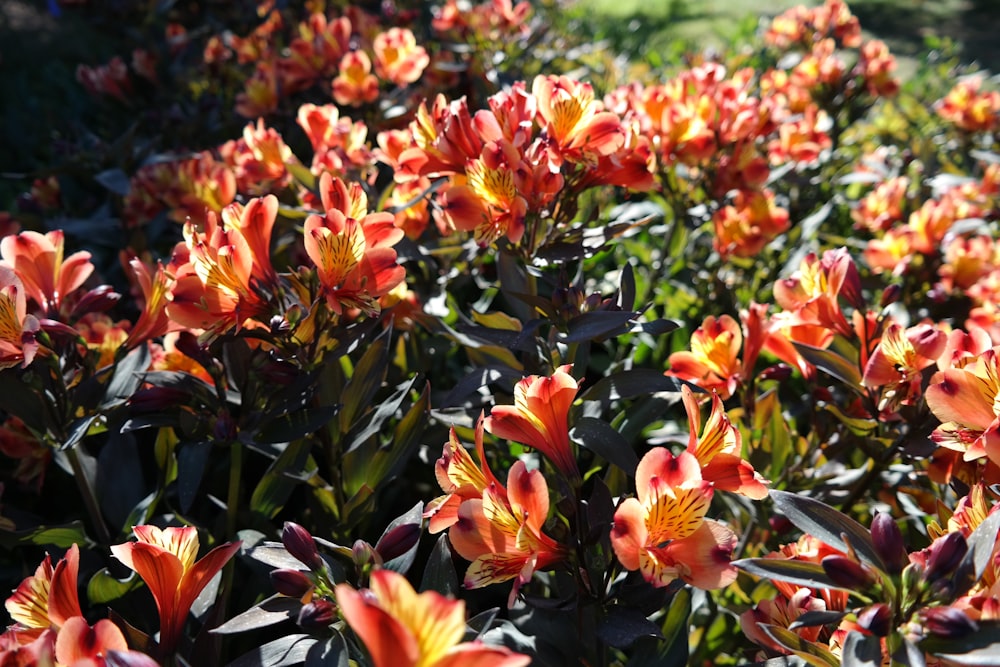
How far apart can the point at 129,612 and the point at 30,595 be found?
1.24ft

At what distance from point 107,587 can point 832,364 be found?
1144 mm

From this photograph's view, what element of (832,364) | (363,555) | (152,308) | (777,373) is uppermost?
(152,308)

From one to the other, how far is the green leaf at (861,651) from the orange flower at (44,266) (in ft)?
Answer: 3.73

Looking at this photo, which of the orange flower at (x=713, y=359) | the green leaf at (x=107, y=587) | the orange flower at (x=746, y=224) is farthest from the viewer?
the orange flower at (x=746, y=224)

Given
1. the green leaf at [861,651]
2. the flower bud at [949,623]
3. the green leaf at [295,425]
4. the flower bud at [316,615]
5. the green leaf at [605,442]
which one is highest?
the flower bud at [316,615]

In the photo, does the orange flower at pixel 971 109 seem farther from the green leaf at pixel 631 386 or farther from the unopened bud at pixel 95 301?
the unopened bud at pixel 95 301

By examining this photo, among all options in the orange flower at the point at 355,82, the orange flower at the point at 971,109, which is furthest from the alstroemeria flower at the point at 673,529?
the orange flower at the point at 971,109

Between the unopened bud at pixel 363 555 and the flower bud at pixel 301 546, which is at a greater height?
the flower bud at pixel 301 546

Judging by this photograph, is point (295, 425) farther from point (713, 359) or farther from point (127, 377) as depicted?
point (713, 359)

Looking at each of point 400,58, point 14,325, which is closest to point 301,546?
point 14,325

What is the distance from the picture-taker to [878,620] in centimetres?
76

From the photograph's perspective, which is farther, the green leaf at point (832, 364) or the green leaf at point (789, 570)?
the green leaf at point (832, 364)

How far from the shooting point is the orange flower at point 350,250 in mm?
1044

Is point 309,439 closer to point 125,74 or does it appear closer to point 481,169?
point 481,169
